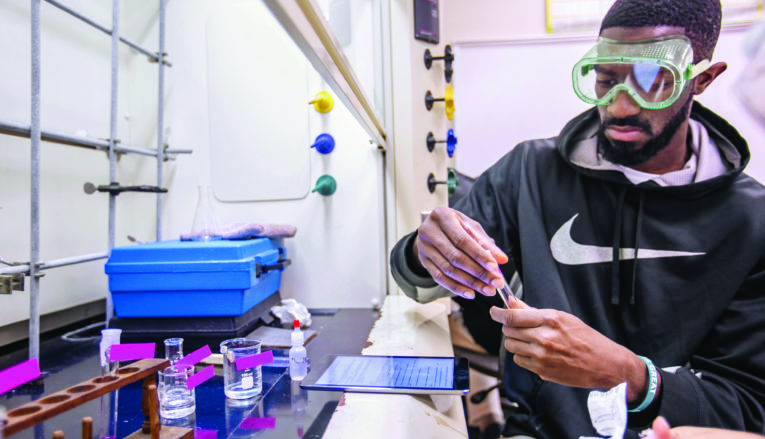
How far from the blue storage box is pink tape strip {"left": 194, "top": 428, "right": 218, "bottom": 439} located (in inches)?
17.4

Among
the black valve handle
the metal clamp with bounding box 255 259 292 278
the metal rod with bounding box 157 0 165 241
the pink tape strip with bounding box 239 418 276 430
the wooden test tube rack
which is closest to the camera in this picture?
the wooden test tube rack

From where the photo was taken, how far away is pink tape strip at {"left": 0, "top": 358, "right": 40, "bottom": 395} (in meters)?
0.36

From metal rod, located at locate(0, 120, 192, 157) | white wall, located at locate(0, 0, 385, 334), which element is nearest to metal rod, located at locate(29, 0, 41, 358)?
metal rod, located at locate(0, 120, 192, 157)

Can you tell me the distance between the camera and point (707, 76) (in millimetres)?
886

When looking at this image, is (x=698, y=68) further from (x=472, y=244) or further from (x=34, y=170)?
(x=34, y=170)

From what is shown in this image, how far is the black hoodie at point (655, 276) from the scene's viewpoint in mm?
835

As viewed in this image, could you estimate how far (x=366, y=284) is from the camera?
1472mm

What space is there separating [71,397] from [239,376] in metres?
0.40

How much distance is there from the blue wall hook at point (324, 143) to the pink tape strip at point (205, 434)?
3.28 ft

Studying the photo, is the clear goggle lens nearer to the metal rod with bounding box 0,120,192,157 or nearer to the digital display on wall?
the digital display on wall

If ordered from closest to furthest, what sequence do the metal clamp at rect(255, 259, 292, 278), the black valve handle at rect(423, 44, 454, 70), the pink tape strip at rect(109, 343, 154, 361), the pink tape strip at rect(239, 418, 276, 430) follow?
the pink tape strip at rect(109, 343, 154, 361), the pink tape strip at rect(239, 418, 276, 430), the metal clamp at rect(255, 259, 292, 278), the black valve handle at rect(423, 44, 454, 70)

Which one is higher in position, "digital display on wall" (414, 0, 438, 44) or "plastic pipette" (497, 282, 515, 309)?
"digital display on wall" (414, 0, 438, 44)

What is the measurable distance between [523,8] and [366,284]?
1070mm

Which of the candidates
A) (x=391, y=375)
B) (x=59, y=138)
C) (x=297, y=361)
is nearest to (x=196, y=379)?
(x=297, y=361)
